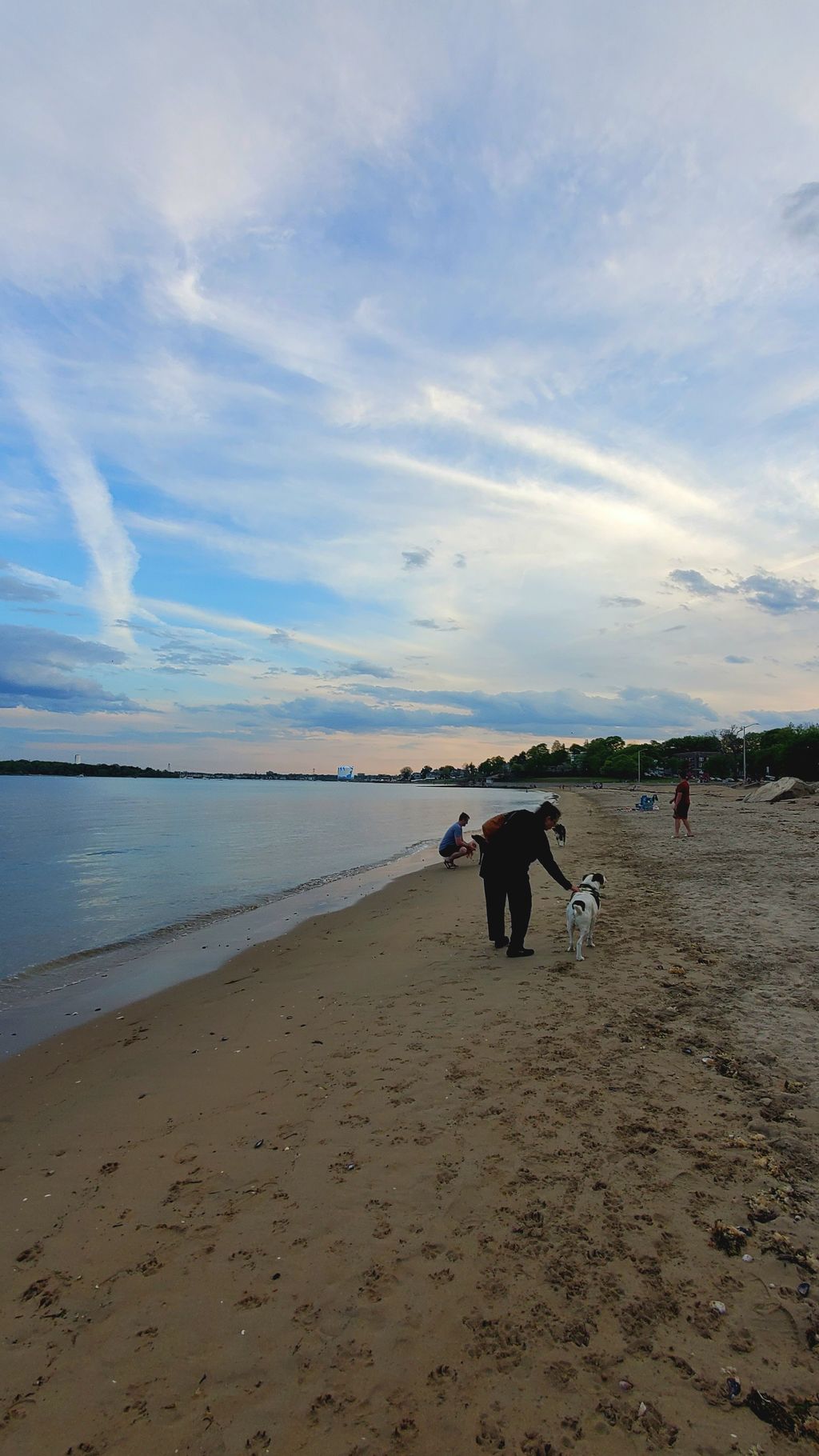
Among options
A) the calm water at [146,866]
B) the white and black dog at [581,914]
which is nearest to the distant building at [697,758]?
the calm water at [146,866]

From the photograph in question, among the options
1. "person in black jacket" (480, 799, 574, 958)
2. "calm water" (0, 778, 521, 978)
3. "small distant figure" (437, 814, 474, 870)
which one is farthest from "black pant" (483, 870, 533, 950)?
"small distant figure" (437, 814, 474, 870)

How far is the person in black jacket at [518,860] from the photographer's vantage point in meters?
8.56

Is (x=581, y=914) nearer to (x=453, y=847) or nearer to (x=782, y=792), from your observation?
(x=453, y=847)

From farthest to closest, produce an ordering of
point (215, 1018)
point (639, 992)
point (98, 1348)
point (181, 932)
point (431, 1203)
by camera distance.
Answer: point (181, 932)
point (215, 1018)
point (639, 992)
point (431, 1203)
point (98, 1348)

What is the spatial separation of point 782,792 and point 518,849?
4409 cm

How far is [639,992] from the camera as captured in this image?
23.5 feet

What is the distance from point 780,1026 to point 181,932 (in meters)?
11.4

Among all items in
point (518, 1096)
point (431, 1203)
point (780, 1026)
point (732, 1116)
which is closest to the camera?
point (431, 1203)

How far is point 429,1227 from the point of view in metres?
3.65

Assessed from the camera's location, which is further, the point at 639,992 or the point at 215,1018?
the point at 215,1018

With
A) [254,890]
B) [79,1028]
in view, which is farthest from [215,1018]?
[254,890]

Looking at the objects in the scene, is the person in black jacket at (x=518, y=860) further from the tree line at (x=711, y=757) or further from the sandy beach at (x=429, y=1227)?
the tree line at (x=711, y=757)

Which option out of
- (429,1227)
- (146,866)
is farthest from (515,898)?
(146,866)

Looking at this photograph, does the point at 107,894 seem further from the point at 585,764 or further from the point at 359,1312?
the point at 585,764
